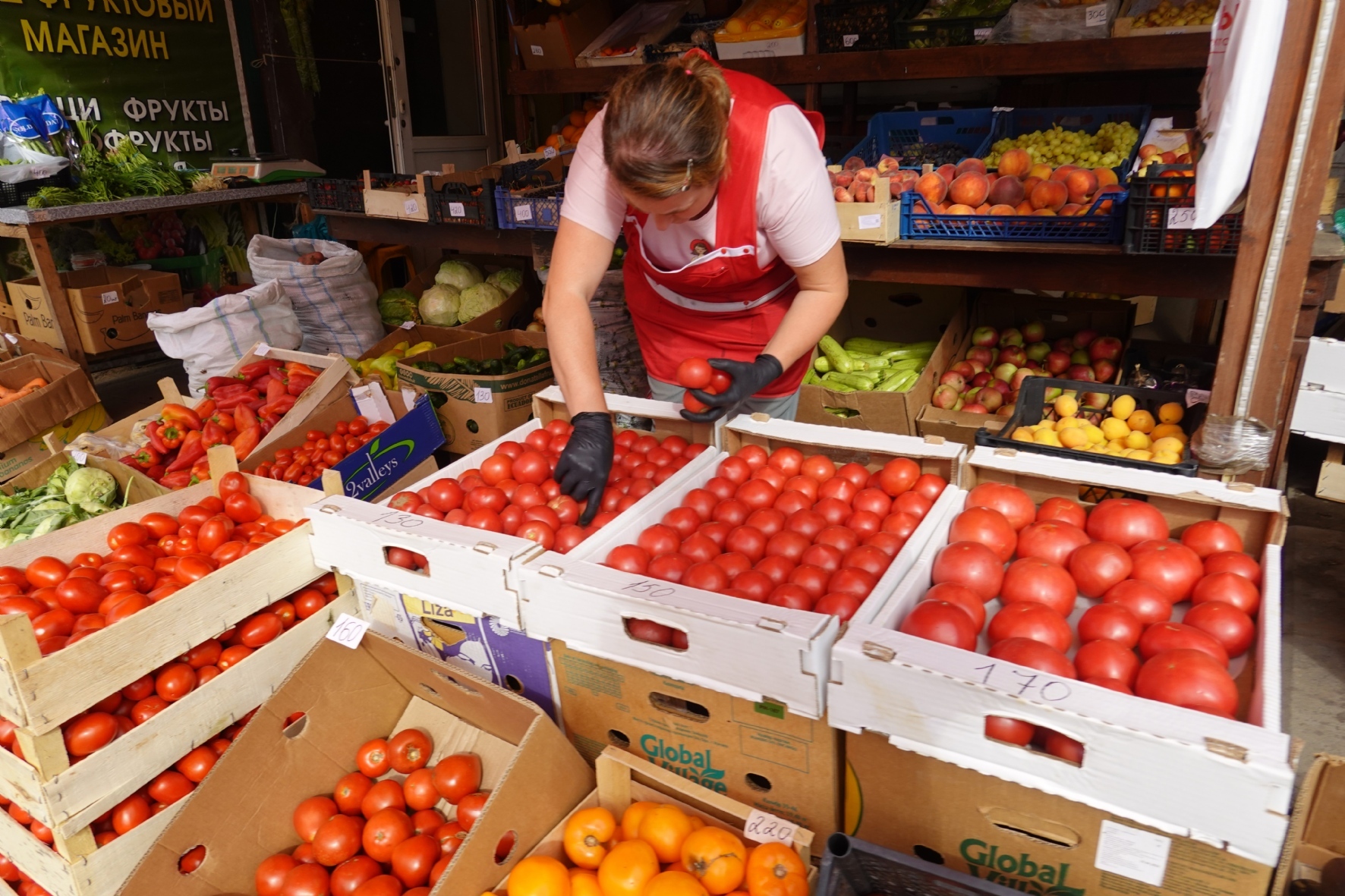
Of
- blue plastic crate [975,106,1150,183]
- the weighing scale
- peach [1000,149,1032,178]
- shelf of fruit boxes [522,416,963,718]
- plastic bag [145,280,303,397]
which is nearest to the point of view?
shelf of fruit boxes [522,416,963,718]

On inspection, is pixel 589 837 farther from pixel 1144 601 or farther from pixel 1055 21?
pixel 1055 21

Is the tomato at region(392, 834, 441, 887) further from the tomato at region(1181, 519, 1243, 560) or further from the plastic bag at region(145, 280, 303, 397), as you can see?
the plastic bag at region(145, 280, 303, 397)

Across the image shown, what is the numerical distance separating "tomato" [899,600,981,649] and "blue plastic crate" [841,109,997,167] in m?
3.45

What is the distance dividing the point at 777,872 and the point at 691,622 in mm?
441

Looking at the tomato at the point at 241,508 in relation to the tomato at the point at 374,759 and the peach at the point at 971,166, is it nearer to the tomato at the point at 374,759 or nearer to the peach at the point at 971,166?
the tomato at the point at 374,759

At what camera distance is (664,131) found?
1744 mm

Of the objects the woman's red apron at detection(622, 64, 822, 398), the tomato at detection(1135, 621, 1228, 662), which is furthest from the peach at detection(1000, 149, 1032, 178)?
the tomato at detection(1135, 621, 1228, 662)

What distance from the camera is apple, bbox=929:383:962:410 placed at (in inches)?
147

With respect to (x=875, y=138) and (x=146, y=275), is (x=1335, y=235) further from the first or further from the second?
(x=146, y=275)

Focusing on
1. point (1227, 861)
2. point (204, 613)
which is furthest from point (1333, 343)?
point (204, 613)

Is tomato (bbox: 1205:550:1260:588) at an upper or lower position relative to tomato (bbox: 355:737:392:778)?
upper

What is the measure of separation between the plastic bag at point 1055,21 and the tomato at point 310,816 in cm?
409

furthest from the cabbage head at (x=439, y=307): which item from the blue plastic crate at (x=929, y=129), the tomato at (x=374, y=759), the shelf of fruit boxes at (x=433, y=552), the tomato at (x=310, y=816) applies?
the tomato at (x=310, y=816)

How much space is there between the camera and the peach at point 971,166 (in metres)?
3.71
